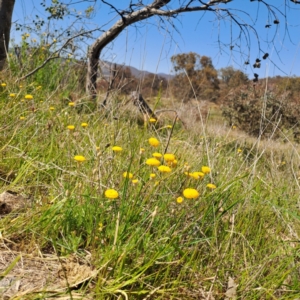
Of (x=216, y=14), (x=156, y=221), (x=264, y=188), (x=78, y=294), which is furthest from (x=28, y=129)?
(x=216, y=14)

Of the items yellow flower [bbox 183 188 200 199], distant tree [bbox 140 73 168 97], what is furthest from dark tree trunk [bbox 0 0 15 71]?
yellow flower [bbox 183 188 200 199]

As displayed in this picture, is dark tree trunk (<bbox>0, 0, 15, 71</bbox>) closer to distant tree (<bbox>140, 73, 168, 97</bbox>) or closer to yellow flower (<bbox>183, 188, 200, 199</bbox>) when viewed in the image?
distant tree (<bbox>140, 73, 168, 97</bbox>)

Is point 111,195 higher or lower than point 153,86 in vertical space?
lower

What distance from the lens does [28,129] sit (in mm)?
2041

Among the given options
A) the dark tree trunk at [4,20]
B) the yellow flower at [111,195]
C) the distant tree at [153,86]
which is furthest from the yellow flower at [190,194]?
the dark tree trunk at [4,20]

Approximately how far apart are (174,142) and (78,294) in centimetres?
188

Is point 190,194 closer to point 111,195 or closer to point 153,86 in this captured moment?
point 111,195

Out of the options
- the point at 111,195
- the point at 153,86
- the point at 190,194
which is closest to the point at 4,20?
the point at 111,195

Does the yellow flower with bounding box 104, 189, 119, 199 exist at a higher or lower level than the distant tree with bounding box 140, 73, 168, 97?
lower

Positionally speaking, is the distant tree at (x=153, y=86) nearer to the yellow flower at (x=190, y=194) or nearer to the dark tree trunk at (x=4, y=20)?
the yellow flower at (x=190, y=194)

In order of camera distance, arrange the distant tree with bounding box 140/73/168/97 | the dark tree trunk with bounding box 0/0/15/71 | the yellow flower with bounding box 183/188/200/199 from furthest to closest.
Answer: the dark tree trunk with bounding box 0/0/15/71, the distant tree with bounding box 140/73/168/97, the yellow flower with bounding box 183/188/200/199

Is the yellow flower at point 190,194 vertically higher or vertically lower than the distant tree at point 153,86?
lower

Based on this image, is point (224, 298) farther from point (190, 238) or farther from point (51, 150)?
point (51, 150)

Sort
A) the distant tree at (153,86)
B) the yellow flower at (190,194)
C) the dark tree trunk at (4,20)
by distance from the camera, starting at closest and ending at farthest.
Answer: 1. the yellow flower at (190,194)
2. the distant tree at (153,86)
3. the dark tree trunk at (4,20)
